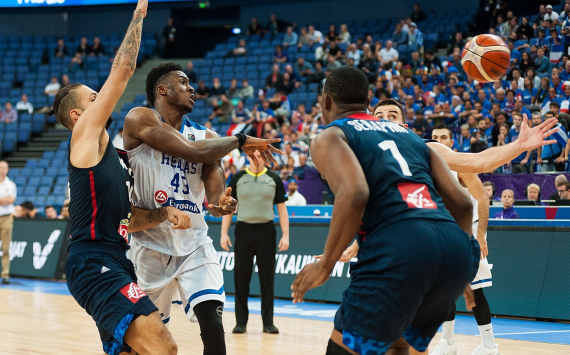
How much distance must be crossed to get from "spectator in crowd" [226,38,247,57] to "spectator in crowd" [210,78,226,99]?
204 centimetres

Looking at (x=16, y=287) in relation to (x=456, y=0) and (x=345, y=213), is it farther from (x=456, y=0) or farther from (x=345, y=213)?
(x=456, y=0)

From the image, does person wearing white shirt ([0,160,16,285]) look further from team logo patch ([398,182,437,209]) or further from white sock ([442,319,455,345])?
team logo patch ([398,182,437,209])

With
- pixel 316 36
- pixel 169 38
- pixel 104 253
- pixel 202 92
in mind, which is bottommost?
pixel 202 92

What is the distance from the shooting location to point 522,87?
51.0 ft

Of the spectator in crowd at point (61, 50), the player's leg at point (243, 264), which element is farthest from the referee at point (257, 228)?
the spectator in crowd at point (61, 50)

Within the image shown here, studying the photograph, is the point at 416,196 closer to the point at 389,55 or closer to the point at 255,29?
the point at 389,55

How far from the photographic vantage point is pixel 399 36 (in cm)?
2053

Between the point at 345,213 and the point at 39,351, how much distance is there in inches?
204

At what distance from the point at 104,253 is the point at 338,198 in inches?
64.4

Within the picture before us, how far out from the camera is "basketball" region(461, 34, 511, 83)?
9.06 m

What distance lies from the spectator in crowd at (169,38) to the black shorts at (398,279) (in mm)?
25254

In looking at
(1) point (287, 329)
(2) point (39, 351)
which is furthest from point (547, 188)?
(2) point (39, 351)

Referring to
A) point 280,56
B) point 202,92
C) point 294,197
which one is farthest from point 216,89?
point 294,197

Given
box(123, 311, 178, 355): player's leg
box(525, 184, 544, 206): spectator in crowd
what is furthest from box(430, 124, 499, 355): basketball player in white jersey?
box(525, 184, 544, 206): spectator in crowd
